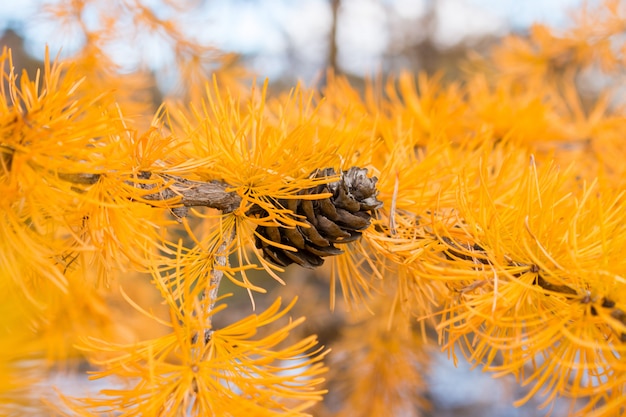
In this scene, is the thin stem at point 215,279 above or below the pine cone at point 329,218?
below

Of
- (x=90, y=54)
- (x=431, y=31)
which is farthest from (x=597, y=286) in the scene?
(x=431, y=31)

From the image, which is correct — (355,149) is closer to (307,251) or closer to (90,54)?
(307,251)

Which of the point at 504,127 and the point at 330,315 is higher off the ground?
the point at 504,127

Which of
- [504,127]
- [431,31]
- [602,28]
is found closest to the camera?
[504,127]

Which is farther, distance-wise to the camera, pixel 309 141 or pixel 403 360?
pixel 403 360

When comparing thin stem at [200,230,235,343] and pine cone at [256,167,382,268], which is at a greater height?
pine cone at [256,167,382,268]

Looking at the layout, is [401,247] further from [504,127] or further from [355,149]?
[504,127]

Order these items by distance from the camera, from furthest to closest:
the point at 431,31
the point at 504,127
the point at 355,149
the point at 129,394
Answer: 1. the point at 431,31
2. the point at 504,127
3. the point at 355,149
4. the point at 129,394

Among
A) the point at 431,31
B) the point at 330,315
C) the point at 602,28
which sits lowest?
the point at 330,315
